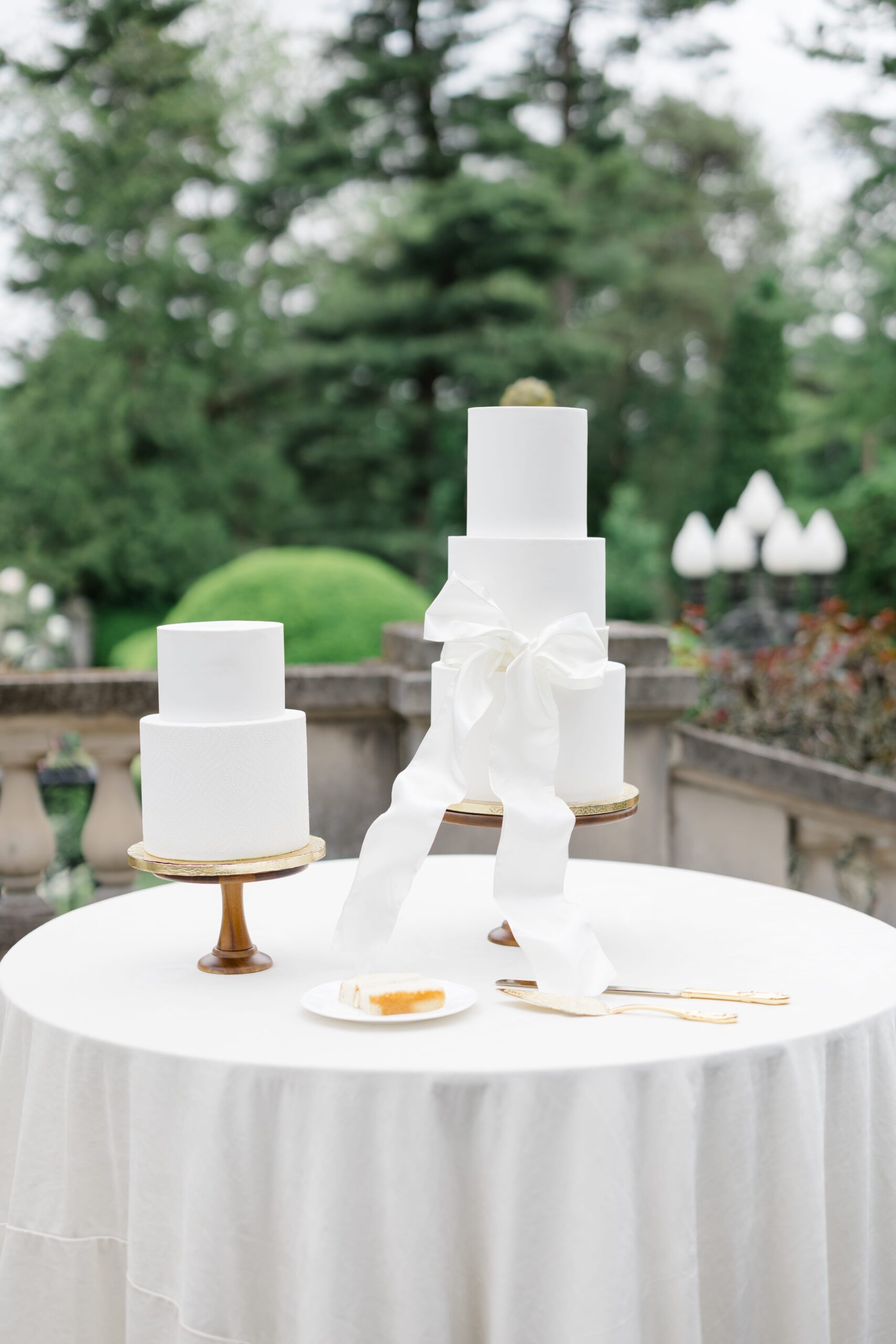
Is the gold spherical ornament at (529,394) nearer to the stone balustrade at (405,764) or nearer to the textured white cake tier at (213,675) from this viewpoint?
the stone balustrade at (405,764)

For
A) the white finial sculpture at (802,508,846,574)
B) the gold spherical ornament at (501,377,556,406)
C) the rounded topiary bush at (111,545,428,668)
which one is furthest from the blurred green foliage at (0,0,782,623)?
the gold spherical ornament at (501,377,556,406)

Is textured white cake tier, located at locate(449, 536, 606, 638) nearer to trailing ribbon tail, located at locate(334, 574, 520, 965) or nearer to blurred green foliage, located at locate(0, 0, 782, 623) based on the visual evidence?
trailing ribbon tail, located at locate(334, 574, 520, 965)

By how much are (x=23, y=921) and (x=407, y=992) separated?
74.5 inches

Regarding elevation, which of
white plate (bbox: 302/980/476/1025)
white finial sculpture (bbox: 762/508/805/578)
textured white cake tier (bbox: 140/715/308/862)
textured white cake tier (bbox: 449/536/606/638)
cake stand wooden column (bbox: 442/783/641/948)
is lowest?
white plate (bbox: 302/980/476/1025)

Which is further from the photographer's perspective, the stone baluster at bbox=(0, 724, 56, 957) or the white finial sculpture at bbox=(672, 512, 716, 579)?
the white finial sculpture at bbox=(672, 512, 716, 579)

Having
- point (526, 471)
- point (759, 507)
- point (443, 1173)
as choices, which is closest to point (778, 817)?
point (526, 471)

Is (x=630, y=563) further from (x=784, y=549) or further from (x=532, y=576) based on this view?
(x=532, y=576)

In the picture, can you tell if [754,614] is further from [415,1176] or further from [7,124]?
[7,124]

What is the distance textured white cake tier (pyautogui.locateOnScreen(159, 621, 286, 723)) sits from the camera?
2.06 metres

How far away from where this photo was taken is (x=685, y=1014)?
6.16 feet

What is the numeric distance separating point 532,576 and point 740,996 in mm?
786

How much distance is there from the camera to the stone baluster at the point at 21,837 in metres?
3.45

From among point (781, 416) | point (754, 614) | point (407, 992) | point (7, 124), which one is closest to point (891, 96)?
point (754, 614)

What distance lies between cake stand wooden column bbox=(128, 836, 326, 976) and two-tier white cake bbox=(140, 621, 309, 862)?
2 centimetres
